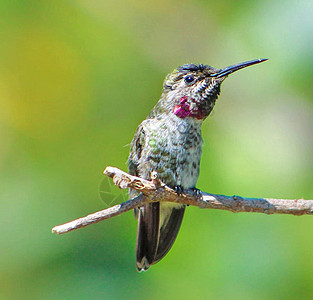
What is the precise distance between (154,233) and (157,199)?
833 millimetres

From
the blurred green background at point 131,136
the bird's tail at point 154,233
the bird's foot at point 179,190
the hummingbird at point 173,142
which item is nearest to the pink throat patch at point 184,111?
the hummingbird at point 173,142

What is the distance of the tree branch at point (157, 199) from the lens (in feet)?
8.73

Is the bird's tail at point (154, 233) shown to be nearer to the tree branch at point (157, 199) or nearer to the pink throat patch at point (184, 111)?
the pink throat patch at point (184, 111)

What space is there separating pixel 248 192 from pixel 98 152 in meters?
1.05

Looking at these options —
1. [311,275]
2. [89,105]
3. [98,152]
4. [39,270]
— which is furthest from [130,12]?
[311,275]

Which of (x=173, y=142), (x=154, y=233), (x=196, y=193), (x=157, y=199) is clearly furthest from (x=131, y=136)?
(x=157, y=199)

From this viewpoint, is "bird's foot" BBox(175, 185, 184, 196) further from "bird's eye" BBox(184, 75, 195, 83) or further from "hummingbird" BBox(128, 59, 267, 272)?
"bird's eye" BBox(184, 75, 195, 83)

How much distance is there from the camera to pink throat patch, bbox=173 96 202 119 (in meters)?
3.51

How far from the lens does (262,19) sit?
4363 mm

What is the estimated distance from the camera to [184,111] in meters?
3.52

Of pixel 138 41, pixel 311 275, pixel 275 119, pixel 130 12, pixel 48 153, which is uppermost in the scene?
pixel 130 12

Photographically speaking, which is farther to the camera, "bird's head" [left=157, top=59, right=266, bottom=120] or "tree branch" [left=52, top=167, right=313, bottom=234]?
"bird's head" [left=157, top=59, right=266, bottom=120]

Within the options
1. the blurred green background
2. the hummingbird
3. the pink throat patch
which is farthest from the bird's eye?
the blurred green background

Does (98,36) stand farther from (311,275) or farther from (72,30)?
(311,275)
